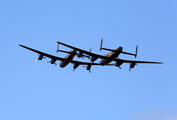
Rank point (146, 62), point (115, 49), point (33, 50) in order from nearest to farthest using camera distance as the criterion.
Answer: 1. point (115, 49)
2. point (33, 50)
3. point (146, 62)

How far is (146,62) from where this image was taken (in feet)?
324

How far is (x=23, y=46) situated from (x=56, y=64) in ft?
37.6

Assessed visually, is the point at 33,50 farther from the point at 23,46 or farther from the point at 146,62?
the point at 146,62

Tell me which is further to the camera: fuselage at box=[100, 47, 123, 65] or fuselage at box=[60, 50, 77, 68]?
fuselage at box=[60, 50, 77, 68]

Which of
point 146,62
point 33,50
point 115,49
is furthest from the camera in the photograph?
point 146,62

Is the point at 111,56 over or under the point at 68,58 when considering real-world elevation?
over

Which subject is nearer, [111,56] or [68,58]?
[111,56]

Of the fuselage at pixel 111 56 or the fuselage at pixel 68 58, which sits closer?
the fuselage at pixel 111 56

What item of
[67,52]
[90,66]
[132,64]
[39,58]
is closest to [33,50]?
[39,58]

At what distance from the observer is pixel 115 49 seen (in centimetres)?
8700

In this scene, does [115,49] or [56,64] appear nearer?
[115,49]

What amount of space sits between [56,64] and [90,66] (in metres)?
10.2

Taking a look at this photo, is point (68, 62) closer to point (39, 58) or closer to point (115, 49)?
point (39, 58)

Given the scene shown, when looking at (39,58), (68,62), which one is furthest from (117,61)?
(39,58)
